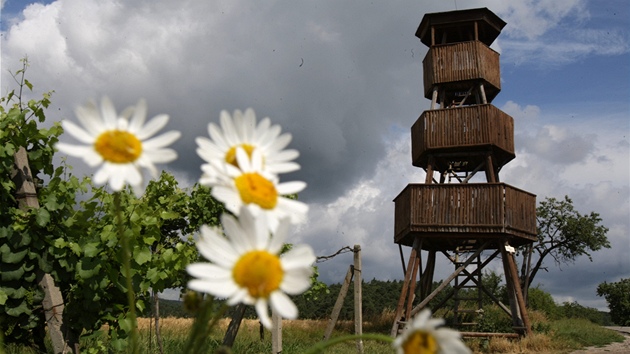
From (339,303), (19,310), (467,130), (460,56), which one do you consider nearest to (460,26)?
(460,56)

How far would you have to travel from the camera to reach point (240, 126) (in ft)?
3.05

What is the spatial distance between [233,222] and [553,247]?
1361 inches

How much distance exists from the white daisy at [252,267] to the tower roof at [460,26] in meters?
18.5

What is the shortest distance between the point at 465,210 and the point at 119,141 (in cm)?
1590

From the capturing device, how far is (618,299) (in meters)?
45.2

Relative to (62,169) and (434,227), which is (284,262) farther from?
(434,227)

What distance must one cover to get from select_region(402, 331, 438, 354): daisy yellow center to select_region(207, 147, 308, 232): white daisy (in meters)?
0.21

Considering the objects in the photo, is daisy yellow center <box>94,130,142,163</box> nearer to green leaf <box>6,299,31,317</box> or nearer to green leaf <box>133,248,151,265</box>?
green leaf <box>133,248,151,265</box>

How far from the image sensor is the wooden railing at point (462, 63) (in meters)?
17.7

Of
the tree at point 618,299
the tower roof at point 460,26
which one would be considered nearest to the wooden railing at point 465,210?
the tower roof at point 460,26

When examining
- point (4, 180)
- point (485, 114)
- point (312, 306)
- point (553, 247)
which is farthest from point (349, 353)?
point (312, 306)

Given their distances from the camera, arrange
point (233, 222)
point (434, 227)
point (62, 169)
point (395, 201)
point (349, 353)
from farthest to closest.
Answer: point (395, 201), point (434, 227), point (349, 353), point (62, 169), point (233, 222)

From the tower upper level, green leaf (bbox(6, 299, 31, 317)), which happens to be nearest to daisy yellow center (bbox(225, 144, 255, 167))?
green leaf (bbox(6, 299, 31, 317))

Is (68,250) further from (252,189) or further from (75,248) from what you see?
(252,189)
